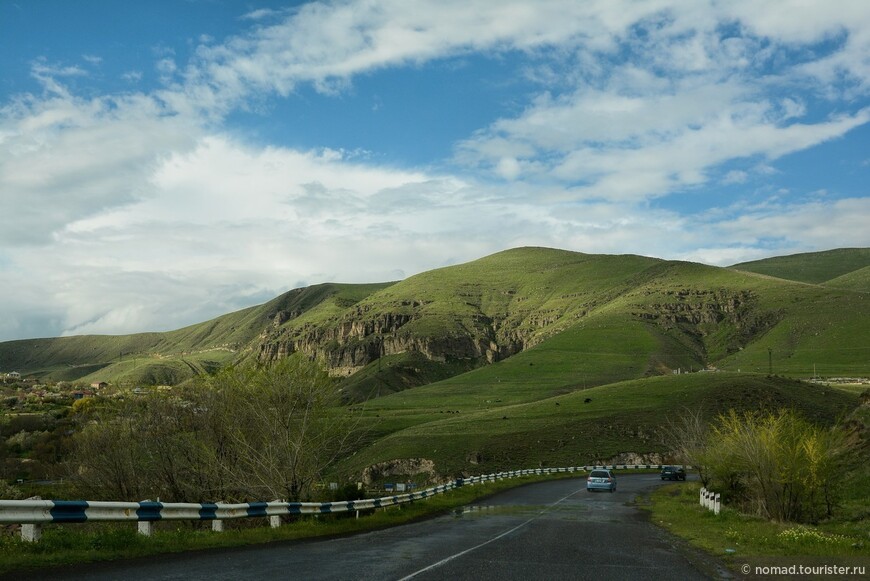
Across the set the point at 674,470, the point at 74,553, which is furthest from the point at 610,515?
the point at 674,470

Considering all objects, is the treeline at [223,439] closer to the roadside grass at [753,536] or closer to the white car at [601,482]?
the roadside grass at [753,536]

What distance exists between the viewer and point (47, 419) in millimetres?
109375

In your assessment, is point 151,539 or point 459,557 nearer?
point 151,539

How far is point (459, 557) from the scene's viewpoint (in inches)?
582

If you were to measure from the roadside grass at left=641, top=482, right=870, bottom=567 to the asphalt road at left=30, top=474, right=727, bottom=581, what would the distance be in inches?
37.5

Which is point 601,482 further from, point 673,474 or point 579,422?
point 579,422

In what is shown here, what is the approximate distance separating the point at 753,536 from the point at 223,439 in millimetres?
23271

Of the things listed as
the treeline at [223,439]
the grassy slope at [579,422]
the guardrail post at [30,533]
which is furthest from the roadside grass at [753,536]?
the grassy slope at [579,422]

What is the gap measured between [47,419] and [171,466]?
89.3 meters

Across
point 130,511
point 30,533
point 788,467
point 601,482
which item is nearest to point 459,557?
point 130,511

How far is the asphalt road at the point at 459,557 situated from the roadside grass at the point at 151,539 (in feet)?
1.92

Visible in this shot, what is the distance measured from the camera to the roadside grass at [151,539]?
464 inches

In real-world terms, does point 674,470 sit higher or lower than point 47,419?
lower

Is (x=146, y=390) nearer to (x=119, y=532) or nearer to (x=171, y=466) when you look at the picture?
(x=171, y=466)
